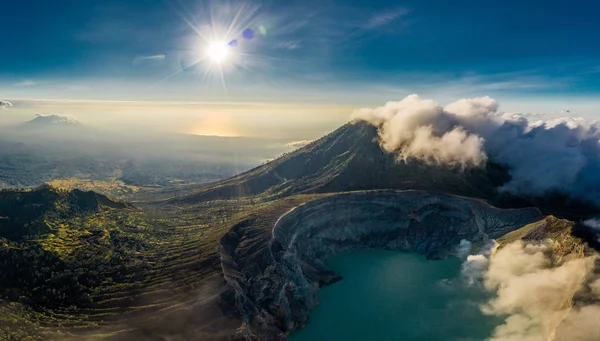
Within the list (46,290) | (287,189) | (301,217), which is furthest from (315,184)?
(46,290)

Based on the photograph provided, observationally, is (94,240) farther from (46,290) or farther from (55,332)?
(55,332)

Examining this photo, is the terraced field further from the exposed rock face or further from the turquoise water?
the turquoise water

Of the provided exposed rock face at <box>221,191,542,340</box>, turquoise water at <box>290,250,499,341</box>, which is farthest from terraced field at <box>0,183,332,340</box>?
turquoise water at <box>290,250,499,341</box>

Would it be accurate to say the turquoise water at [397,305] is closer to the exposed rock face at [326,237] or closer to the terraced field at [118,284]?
the exposed rock face at [326,237]

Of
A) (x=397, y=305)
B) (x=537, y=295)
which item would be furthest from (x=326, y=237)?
(x=537, y=295)

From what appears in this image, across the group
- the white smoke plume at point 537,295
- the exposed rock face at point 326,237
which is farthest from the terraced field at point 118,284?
the white smoke plume at point 537,295
